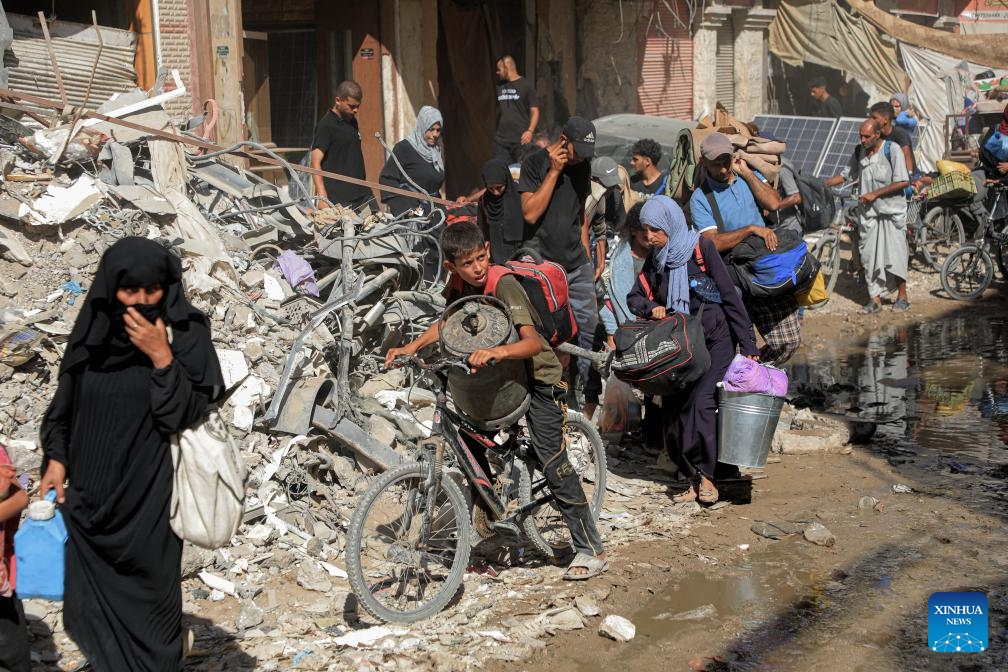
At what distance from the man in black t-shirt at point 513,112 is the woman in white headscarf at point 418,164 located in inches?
90.6

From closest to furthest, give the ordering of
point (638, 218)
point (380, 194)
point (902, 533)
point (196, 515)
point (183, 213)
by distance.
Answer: point (196, 515) < point (902, 533) < point (638, 218) < point (183, 213) < point (380, 194)

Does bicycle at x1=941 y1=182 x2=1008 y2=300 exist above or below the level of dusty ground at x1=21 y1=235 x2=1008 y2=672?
above

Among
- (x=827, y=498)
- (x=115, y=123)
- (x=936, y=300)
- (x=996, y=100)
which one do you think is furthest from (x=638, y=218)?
(x=996, y=100)

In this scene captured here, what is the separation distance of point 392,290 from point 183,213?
1493 millimetres

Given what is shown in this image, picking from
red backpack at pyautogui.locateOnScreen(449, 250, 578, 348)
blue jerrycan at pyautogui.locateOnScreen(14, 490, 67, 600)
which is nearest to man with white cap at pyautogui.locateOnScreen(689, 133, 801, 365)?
red backpack at pyautogui.locateOnScreen(449, 250, 578, 348)

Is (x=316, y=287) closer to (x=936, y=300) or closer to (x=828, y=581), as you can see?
(x=828, y=581)

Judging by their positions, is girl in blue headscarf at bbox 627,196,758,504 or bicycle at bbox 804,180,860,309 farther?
bicycle at bbox 804,180,860,309

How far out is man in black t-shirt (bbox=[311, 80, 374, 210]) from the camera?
29.4ft

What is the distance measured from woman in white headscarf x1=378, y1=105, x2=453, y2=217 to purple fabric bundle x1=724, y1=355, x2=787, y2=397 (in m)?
3.74

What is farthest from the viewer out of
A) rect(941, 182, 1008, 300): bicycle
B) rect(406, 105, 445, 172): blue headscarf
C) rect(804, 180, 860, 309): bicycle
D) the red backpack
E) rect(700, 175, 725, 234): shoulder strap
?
rect(804, 180, 860, 309): bicycle

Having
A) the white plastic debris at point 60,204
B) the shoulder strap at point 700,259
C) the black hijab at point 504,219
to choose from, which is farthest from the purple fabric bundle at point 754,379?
the white plastic debris at point 60,204

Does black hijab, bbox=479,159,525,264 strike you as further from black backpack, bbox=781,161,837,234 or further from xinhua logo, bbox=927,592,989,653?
xinhua logo, bbox=927,592,989,653

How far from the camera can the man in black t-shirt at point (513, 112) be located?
453 inches

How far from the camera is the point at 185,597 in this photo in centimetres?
493
